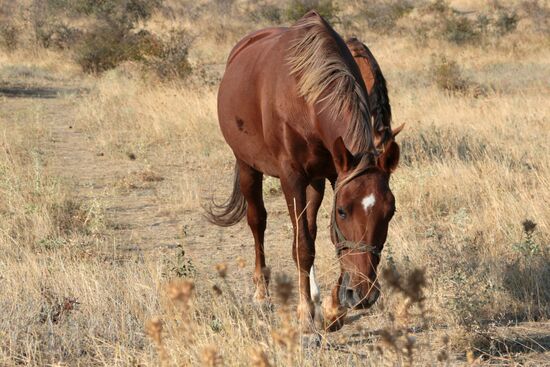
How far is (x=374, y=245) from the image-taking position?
12.7 ft

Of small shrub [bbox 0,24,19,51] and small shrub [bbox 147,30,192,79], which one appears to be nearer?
small shrub [bbox 147,30,192,79]

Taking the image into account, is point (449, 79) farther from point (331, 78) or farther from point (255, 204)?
point (331, 78)

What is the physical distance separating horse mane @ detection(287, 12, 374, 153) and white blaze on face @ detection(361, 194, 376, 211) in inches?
12.3

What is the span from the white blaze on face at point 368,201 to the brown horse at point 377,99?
0.50 metres

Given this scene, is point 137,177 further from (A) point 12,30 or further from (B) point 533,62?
(A) point 12,30

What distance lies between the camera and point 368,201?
383cm

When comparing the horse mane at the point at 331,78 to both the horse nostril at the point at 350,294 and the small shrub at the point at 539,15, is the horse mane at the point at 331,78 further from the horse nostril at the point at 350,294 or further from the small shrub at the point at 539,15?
the small shrub at the point at 539,15

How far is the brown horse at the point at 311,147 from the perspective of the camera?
12.7ft

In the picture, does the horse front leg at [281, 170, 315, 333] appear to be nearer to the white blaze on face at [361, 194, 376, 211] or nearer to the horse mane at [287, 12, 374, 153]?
the horse mane at [287, 12, 374, 153]

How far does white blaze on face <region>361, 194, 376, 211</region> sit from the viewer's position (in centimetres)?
382

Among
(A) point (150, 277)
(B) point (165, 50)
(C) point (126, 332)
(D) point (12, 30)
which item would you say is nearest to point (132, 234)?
(A) point (150, 277)

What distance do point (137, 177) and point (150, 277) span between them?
414 centimetres

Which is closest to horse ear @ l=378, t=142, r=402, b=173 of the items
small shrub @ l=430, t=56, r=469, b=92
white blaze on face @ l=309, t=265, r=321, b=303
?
white blaze on face @ l=309, t=265, r=321, b=303

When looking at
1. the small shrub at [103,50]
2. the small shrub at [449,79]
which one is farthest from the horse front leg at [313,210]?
the small shrub at [103,50]
